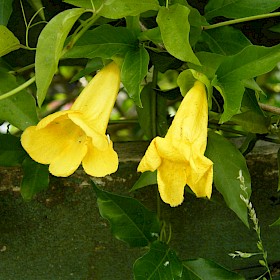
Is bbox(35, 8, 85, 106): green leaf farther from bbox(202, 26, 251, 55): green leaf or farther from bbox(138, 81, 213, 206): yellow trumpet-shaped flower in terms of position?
bbox(202, 26, 251, 55): green leaf

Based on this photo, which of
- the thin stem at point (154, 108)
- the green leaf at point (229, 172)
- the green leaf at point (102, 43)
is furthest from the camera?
the thin stem at point (154, 108)

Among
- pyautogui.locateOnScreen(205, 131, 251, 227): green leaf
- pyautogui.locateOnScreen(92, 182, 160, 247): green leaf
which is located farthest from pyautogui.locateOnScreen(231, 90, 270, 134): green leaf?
pyautogui.locateOnScreen(92, 182, 160, 247): green leaf

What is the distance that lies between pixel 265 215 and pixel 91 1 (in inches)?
19.4

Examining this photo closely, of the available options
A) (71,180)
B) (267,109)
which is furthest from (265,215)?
(71,180)

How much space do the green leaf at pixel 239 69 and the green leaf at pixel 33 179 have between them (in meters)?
0.30

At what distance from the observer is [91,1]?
2.20 feet

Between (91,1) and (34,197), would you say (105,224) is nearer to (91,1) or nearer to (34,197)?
(34,197)

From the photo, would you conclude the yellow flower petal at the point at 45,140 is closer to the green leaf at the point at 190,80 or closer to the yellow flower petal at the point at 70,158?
the yellow flower petal at the point at 70,158

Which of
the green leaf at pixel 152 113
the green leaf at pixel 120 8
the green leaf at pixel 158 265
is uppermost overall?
the green leaf at pixel 120 8

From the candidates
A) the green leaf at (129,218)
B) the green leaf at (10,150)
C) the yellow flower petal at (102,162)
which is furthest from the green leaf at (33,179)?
the yellow flower petal at (102,162)

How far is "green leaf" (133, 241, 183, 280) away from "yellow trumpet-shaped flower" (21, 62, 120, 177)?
0.15 m

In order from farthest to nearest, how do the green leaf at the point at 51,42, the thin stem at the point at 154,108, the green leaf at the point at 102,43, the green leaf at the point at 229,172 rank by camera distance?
1. the thin stem at the point at 154,108
2. the green leaf at the point at 229,172
3. the green leaf at the point at 102,43
4. the green leaf at the point at 51,42

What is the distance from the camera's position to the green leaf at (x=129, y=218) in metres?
0.83

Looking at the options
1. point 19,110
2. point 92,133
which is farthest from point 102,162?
point 19,110
